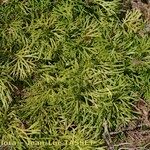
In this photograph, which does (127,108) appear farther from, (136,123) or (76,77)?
(76,77)

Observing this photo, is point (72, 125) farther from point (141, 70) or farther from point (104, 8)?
point (104, 8)

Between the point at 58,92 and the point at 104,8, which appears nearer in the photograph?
the point at 58,92

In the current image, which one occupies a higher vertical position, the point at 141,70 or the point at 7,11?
the point at 7,11

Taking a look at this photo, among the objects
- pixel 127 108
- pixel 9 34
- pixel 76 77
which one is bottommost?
pixel 127 108

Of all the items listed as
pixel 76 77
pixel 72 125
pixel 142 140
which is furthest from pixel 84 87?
pixel 142 140

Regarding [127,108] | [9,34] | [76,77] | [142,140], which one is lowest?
[142,140]

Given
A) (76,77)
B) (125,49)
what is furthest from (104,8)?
(76,77)
